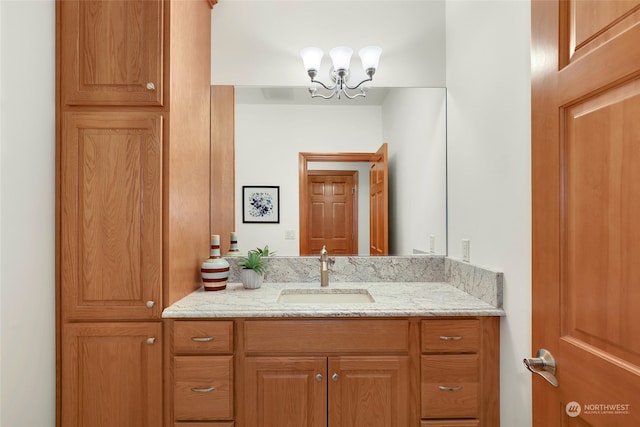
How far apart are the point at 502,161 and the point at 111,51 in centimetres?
174

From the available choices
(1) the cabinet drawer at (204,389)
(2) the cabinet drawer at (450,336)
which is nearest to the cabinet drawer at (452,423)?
(2) the cabinet drawer at (450,336)

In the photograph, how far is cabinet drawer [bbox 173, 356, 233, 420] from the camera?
1503 millimetres

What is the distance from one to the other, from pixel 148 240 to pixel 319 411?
3.42 feet

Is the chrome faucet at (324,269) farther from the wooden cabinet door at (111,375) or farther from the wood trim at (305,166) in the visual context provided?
the wooden cabinet door at (111,375)

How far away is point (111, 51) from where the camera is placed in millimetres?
1549

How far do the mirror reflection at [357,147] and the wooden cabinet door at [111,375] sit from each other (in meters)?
0.78

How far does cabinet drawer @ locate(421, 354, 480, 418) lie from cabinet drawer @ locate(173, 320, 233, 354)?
85 centimetres

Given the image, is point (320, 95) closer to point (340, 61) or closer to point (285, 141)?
point (340, 61)

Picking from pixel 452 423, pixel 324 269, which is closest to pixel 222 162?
pixel 324 269

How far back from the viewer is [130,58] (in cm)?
155

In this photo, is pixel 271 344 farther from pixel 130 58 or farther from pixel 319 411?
pixel 130 58

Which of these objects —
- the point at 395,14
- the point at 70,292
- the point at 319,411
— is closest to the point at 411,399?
the point at 319,411

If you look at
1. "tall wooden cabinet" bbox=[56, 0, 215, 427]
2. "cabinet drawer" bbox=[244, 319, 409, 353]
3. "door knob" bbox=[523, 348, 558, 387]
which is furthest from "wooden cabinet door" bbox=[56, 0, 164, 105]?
"door knob" bbox=[523, 348, 558, 387]

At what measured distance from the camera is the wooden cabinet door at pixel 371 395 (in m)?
1.52
